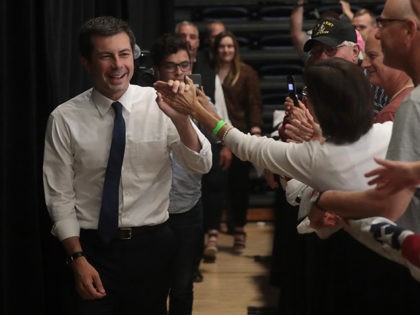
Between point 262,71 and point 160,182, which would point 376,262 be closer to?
point 160,182

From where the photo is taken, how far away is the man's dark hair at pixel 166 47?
4.23 meters

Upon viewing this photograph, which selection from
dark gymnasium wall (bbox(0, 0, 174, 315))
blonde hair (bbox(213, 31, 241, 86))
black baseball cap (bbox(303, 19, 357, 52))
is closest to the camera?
dark gymnasium wall (bbox(0, 0, 174, 315))

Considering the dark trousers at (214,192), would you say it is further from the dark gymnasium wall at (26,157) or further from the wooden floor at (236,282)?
the dark gymnasium wall at (26,157)

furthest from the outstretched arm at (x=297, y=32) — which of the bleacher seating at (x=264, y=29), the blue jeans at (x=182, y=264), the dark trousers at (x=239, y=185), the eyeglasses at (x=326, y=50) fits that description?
the eyeglasses at (x=326, y=50)

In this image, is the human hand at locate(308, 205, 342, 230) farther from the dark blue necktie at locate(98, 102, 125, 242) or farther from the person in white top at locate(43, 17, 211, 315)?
the dark blue necktie at locate(98, 102, 125, 242)

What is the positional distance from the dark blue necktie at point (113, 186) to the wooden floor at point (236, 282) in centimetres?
233

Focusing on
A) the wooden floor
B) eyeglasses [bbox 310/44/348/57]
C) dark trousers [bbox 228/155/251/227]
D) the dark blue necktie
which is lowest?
the wooden floor

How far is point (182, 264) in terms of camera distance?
408 cm

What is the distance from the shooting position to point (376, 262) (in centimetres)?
212

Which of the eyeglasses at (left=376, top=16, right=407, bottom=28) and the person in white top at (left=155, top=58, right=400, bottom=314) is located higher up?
the eyeglasses at (left=376, top=16, right=407, bottom=28)

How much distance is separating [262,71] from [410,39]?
22.7 feet

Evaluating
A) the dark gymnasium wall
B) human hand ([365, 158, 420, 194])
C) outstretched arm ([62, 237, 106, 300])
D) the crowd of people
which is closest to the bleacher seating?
the crowd of people

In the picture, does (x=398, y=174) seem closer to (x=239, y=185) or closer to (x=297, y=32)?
(x=297, y=32)

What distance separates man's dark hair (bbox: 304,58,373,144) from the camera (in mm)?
2408
